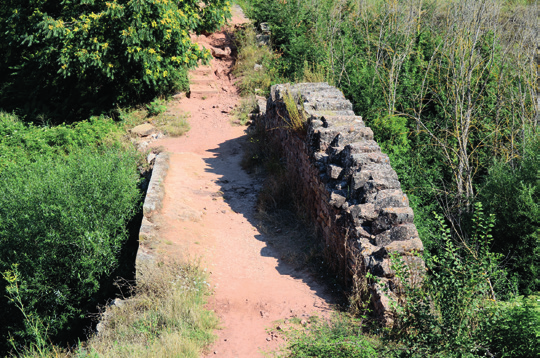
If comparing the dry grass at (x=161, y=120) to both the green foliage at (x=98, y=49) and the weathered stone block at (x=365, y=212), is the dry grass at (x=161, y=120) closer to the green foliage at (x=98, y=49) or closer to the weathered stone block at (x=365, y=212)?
the green foliage at (x=98, y=49)

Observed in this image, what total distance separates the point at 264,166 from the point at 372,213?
430 centimetres

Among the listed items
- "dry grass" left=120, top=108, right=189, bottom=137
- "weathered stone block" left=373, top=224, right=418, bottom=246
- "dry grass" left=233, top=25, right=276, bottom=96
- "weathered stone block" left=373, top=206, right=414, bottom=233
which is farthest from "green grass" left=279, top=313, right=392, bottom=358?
"dry grass" left=233, top=25, right=276, bottom=96

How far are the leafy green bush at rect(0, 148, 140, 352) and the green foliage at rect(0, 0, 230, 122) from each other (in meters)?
5.45

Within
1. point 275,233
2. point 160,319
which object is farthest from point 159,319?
point 275,233

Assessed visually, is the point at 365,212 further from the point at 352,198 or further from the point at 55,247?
the point at 55,247

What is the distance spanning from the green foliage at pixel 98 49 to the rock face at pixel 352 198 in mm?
5282

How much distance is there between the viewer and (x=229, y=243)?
722 cm

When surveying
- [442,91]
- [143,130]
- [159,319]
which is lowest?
[159,319]

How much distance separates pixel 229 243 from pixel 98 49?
718 centimetres

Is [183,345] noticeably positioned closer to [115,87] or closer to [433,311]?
[433,311]

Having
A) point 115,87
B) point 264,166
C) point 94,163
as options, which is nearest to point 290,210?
point 264,166

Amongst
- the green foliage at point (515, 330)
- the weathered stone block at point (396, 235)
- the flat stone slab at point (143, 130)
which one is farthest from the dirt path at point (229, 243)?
the green foliage at point (515, 330)

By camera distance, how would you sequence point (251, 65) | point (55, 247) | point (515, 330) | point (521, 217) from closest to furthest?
point (515, 330) < point (55, 247) < point (521, 217) < point (251, 65)

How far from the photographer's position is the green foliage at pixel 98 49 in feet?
38.4
